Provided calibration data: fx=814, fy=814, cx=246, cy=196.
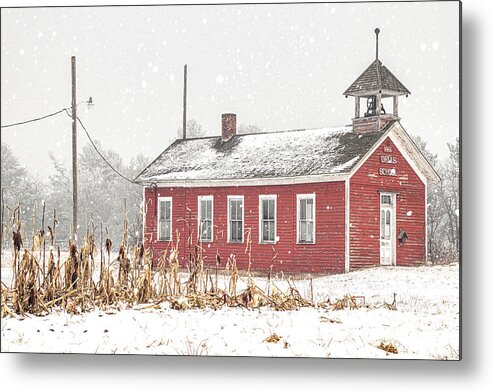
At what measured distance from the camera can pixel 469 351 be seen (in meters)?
6.55

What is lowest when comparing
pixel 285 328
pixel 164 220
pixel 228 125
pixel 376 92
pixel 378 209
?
pixel 285 328

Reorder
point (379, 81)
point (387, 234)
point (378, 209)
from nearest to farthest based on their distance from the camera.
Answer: point (379, 81) < point (387, 234) < point (378, 209)

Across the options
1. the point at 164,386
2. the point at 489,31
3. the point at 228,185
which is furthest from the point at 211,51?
the point at 164,386

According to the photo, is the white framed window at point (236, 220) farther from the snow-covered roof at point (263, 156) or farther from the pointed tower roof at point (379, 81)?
the pointed tower roof at point (379, 81)

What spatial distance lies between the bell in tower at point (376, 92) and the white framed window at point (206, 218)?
1691 millimetres

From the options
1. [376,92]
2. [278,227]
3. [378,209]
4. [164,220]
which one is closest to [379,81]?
[376,92]

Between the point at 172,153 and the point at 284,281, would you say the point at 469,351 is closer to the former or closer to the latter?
the point at 284,281

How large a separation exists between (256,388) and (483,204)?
2.38m

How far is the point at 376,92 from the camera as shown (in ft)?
23.0

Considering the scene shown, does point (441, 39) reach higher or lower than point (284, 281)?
higher

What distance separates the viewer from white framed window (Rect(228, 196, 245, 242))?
7848 millimetres

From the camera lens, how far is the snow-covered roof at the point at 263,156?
7527mm

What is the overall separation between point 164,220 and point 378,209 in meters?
2.04

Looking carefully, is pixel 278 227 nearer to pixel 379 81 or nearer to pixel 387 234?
pixel 387 234
